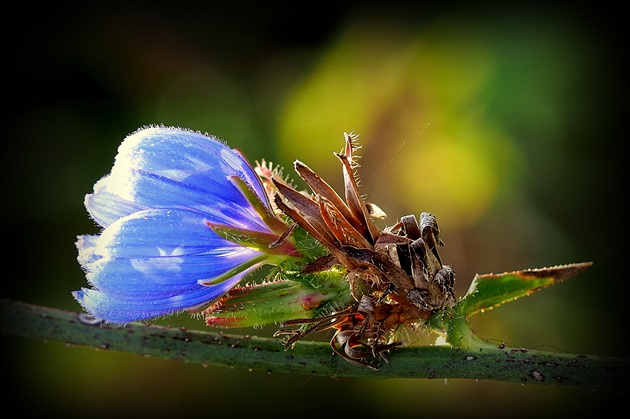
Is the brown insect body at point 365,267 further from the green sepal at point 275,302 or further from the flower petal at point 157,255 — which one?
the flower petal at point 157,255

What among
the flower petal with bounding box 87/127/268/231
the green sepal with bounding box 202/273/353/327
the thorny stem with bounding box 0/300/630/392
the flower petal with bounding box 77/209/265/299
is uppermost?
the flower petal with bounding box 87/127/268/231

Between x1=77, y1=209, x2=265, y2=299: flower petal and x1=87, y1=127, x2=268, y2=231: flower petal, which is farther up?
x1=87, y1=127, x2=268, y2=231: flower petal

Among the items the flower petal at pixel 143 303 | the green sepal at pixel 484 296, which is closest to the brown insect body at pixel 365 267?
the green sepal at pixel 484 296

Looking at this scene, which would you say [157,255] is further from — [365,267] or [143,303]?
[365,267]

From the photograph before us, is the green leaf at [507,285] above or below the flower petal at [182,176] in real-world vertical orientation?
below

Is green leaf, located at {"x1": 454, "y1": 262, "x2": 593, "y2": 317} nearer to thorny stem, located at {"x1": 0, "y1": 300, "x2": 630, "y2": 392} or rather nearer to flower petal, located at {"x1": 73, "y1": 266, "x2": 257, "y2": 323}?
thorny stem, located at {"x1": 0, "y1": 300, "x2": 630, "y2": 392}

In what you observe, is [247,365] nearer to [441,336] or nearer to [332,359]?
[332,359]

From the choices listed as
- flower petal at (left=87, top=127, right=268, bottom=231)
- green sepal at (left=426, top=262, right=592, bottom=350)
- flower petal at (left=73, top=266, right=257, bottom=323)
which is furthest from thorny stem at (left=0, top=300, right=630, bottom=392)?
flower petal at (left=87, top=127, right=268, bottom=231)
